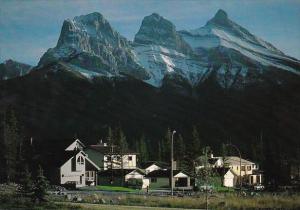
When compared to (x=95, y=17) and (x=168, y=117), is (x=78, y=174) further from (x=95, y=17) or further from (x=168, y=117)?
(x=168, y=117)

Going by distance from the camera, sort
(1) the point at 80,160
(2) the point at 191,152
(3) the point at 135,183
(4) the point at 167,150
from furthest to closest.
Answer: (4) the point at 167,150, (2) the point at 191,152, (3) the point at 135,183, (1) the point at 80,160

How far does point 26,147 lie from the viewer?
23391mm

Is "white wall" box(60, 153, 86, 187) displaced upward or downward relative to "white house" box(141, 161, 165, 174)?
downward

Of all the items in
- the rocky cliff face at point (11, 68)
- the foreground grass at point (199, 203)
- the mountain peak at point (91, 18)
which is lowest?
the foreground grass at point (199, 203)

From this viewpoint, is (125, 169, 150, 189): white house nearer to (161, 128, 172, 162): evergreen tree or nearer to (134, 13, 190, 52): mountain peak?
(161, 128, 172, 162): evergreen tree

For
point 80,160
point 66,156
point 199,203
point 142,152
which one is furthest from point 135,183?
point 199,203

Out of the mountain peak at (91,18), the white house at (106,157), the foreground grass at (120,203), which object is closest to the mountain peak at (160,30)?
the mountain peak at (91,18)

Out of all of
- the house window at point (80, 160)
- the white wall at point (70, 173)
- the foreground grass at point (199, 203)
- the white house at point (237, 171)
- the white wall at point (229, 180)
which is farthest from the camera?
the white house at point (237, 171)

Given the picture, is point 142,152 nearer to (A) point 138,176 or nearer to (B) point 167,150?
(B) point 167,150

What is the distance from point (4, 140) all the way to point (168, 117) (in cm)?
3959

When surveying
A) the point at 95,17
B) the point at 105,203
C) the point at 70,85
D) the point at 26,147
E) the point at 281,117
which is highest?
the point at 70,85

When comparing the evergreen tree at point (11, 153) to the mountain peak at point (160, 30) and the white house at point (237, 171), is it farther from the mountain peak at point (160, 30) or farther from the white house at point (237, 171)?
the white house at point (237, 171)

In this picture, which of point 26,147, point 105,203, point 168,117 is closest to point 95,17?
point 26,147

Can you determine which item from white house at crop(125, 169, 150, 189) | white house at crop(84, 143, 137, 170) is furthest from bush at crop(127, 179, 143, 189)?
white house at crop(84, 143, 137, 170)
